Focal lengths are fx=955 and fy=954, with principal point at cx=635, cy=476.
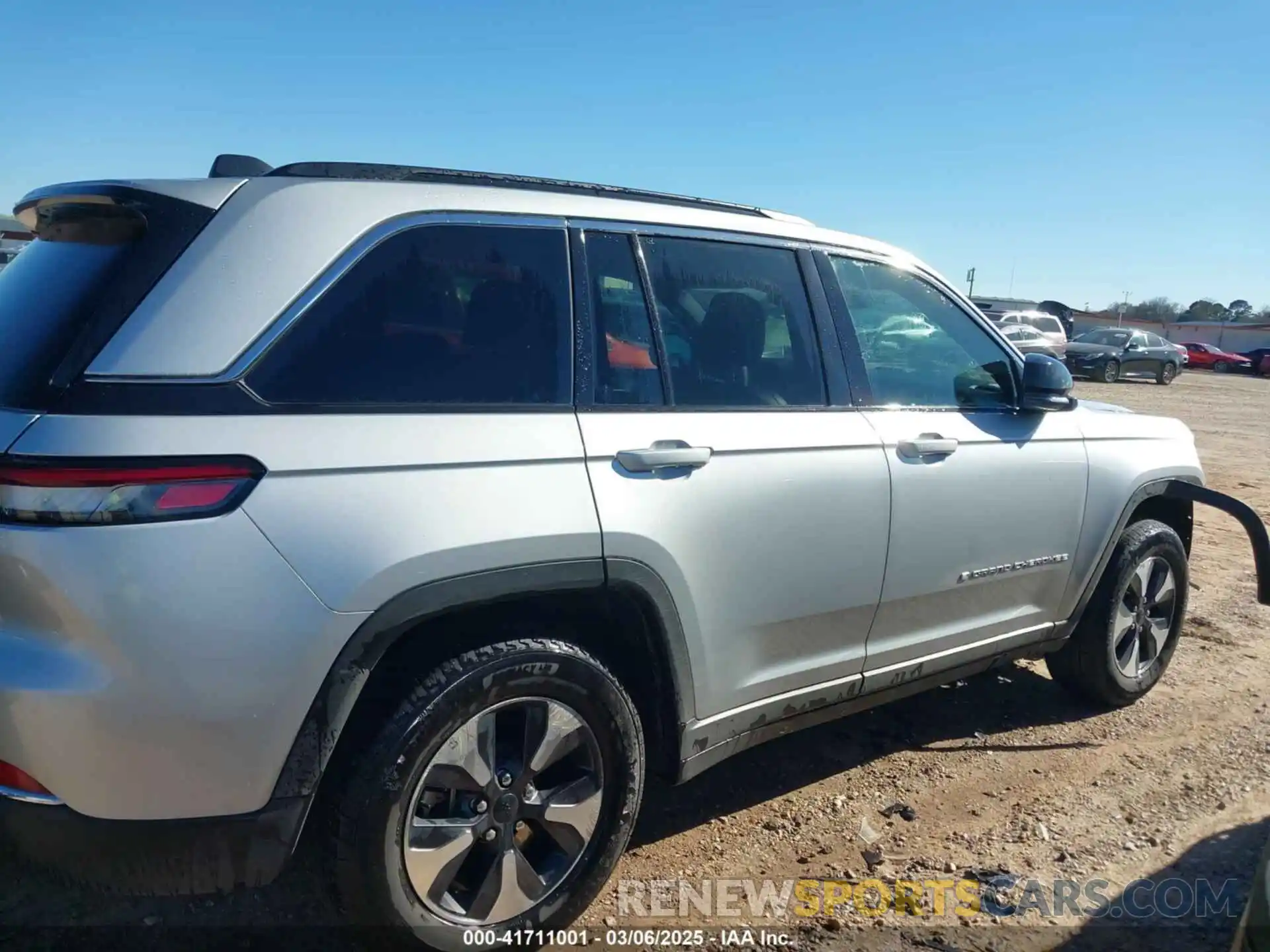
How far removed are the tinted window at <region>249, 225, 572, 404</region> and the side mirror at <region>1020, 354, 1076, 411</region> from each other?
6.63ft

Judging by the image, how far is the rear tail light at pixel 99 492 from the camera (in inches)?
71.9

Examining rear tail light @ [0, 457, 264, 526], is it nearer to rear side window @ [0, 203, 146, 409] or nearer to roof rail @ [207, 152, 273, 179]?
rear side window @ [0, 203, 146, 409]

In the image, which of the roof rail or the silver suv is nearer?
the silver suv

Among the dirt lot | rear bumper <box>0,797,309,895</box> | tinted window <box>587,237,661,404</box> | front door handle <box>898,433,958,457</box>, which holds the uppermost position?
tinted window <box>587,237,661,404</box>

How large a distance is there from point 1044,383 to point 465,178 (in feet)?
7.58

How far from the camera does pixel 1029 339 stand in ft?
80.8

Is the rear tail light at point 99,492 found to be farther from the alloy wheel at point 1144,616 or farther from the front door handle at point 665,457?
the alloy wheel at point 1144,616

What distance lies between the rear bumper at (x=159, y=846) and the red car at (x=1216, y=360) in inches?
1956

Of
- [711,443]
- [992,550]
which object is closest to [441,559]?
[711,443]

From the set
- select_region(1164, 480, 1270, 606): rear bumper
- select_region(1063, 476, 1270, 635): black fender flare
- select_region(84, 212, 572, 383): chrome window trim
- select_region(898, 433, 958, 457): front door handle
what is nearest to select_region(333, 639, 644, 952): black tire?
select_region(84, 212, 572, 383): chrome window trim

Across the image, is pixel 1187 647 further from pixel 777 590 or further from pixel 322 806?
pixel 322 806

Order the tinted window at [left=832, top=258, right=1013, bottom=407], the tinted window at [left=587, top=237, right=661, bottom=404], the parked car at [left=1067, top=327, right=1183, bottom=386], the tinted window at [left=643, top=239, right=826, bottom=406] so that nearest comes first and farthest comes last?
the tinted window at [left=587, top=237, right=661, bottom=404] → the tinted window at [left=643, top=239, right=826, bottom=406] → the tinted window at [left=832, top=258, right=1013, bottom=407] → the parked car at [left=1067, top=327, right=1183, bottom=386]

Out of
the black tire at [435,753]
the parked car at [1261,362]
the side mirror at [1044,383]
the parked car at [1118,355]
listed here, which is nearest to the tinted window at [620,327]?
the black tire at [435,753]

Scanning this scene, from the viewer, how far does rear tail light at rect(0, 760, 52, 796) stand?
1.93 m
